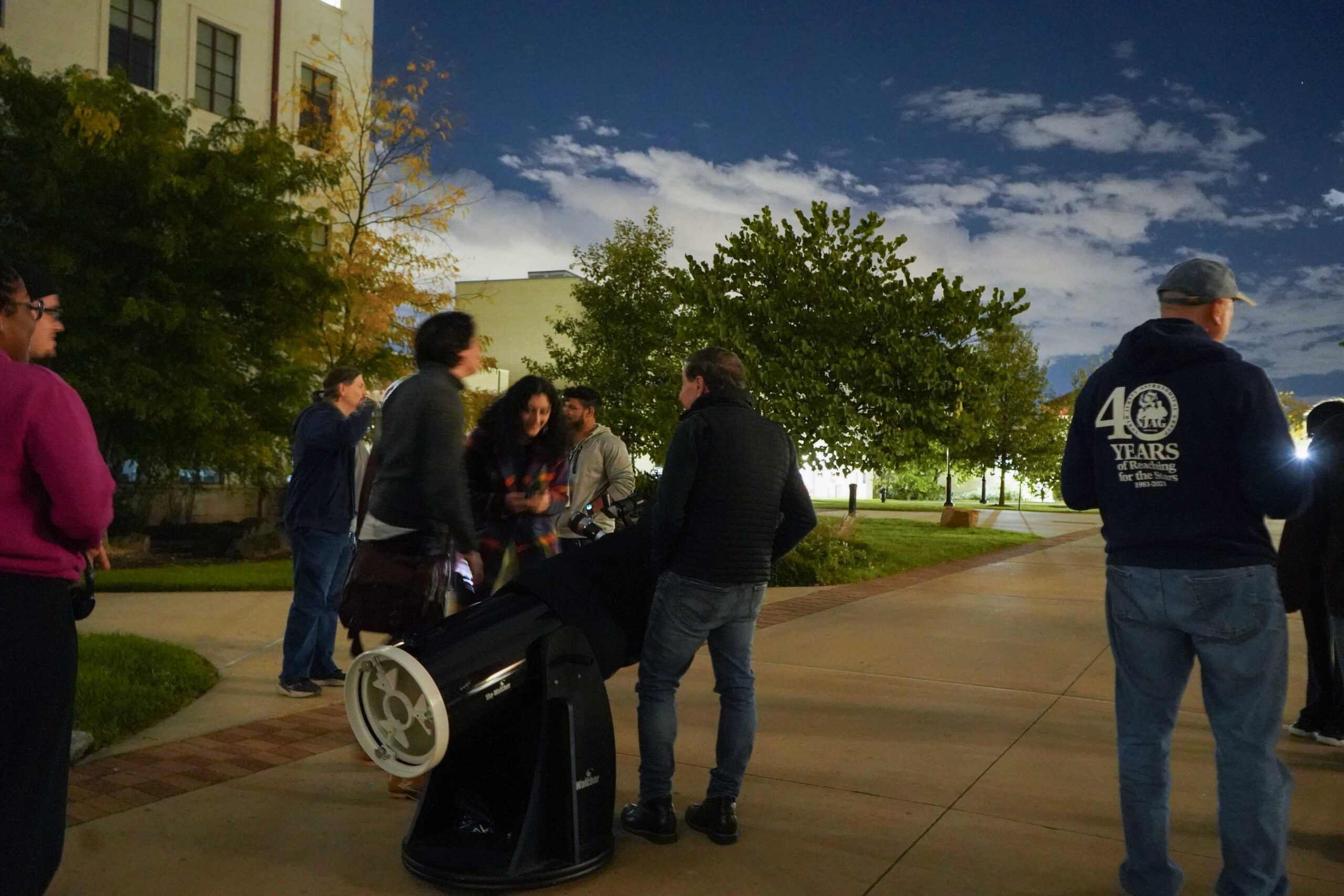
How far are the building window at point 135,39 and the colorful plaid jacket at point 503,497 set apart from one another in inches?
697

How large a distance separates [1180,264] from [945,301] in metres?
12.9

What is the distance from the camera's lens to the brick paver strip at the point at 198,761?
4.06 m

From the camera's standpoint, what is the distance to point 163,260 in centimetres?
1343

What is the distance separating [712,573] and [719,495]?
11.0 inches

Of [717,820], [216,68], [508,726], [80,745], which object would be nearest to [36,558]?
[508,726]

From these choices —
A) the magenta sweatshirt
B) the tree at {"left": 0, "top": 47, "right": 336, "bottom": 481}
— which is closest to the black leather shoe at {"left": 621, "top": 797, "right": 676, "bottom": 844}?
the magenta sweatshirt

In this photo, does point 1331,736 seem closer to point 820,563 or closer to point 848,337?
point 820,563

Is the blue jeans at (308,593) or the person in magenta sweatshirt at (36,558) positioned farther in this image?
the blue jeans at (308,593)

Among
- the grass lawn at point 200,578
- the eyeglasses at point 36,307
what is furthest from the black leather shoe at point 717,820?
the grass lawn at point 200,578

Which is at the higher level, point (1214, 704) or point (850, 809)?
point (1214, 704)

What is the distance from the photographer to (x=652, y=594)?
150 inches

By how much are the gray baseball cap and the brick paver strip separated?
12.2ft

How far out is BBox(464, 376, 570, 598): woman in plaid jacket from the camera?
4523 mm

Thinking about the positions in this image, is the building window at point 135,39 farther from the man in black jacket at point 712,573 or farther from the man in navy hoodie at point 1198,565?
the man in navy hoodie at point 1198,565
